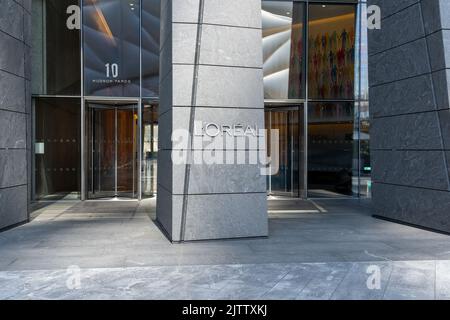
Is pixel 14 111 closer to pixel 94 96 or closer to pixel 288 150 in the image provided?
pixel 94 96

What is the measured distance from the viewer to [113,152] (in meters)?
17.5

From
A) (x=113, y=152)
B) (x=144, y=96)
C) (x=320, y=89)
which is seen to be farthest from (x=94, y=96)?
(x=320, y=89)

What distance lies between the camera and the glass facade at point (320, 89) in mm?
17359

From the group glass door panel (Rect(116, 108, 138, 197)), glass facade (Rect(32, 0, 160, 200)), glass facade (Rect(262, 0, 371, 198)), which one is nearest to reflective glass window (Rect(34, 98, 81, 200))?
glass facade (Rect(32, 0, 160, 200))

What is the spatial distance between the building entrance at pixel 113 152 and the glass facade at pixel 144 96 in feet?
0.12

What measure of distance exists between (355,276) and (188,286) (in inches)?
96.1

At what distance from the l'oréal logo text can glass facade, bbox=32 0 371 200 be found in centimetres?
814

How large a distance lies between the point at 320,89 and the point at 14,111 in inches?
434

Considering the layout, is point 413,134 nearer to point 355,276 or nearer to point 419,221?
point 419,221

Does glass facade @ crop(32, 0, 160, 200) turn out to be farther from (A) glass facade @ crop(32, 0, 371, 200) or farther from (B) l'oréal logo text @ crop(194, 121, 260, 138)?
(B) l'oréal logo text @ crop(194, 121, 260, 138)

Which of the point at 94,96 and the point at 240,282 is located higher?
the point at 94,96

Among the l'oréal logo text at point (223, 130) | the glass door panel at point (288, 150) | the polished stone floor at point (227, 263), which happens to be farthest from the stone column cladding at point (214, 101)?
the glass door panel at point (288, 150)
